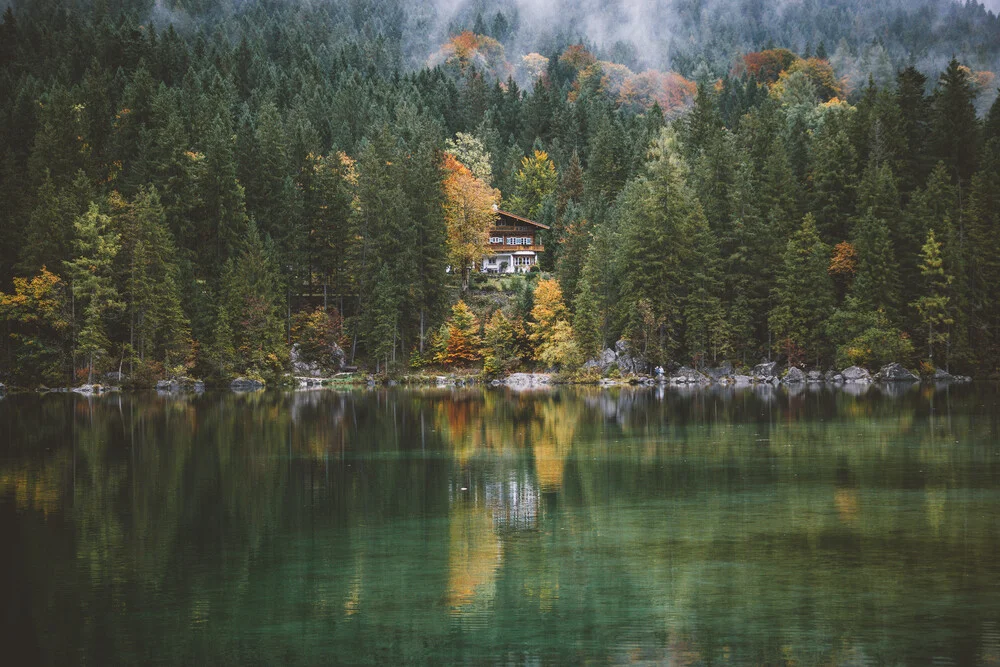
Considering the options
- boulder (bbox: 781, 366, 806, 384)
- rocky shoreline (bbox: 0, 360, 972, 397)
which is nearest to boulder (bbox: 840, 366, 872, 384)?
rocky shoreline (bbox: 0, 360, 972, 397)

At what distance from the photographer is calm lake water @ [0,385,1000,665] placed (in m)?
14.8

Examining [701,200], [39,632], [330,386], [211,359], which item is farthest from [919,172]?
[39,632]

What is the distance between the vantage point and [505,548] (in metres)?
20.7

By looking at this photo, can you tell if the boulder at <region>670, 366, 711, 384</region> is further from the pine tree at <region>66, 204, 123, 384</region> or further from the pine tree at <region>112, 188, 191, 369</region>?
the pine tree at <region>66, 204, 123, 384</region>

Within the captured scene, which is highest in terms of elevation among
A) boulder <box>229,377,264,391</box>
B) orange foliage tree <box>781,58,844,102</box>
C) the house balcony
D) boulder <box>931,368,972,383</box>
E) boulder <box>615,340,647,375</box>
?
orange foliage tree <box>781,58,844,102</box>

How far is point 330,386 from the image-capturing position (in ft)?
295

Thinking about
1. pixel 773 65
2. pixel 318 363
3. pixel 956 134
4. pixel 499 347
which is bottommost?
pixel 318 363

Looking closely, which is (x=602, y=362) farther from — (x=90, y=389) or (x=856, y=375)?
(x=90, y=389)

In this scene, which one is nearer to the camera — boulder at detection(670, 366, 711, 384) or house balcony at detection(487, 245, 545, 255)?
boulder at detection(670, 366, 711, 384)

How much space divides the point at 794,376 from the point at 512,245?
41231mm

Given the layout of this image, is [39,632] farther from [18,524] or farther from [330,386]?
[330,386]

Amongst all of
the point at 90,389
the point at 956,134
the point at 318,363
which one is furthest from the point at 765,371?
the point at 90,389

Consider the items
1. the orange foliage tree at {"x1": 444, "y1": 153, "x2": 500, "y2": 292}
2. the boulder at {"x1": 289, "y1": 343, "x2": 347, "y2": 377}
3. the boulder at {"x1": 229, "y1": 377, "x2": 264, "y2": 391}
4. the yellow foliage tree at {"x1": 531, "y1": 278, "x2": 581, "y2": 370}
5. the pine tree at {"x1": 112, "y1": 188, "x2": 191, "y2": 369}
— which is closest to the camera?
the pine tree at {"x1": 112, "y1": 188, "x2": 191, "y2": 369}

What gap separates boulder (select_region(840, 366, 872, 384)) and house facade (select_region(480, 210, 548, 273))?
42.0m
